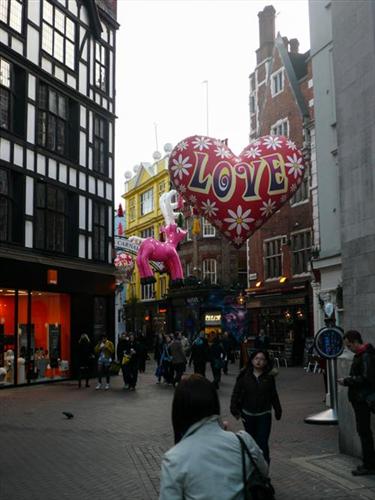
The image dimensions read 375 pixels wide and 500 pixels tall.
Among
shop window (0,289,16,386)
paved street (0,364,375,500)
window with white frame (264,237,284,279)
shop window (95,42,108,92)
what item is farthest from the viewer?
window with white frame (264,237,284,279)

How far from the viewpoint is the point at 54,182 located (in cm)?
2184

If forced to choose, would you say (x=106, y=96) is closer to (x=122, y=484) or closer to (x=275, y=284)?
(x=275, y=284)

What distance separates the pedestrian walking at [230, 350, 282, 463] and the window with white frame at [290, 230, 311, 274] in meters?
24.7

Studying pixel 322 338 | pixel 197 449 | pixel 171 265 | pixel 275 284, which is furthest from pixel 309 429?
pixel 275 284

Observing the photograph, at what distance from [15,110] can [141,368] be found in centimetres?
1201

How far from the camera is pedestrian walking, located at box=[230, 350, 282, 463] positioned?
6965mm

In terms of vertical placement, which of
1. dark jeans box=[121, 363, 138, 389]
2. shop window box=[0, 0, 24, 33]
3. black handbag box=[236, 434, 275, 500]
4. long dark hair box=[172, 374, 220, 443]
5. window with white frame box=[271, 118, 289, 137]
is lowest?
dark jeans box=[121, 363, 138, 389]

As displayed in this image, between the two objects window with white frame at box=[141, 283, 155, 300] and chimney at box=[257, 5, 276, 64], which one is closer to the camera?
chimney at box=[257, 5, 276, 64]

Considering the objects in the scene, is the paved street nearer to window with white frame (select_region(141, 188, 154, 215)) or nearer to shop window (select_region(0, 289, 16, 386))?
shop window (select_region(0, 289, 16, 386))

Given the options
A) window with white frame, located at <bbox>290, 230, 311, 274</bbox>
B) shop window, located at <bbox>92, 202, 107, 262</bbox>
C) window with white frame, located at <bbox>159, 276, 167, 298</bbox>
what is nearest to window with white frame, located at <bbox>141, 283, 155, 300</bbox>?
window with white frame, located at <bbox>159, 276, 167, 298</bbox>

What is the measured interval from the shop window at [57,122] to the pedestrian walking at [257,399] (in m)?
16.1

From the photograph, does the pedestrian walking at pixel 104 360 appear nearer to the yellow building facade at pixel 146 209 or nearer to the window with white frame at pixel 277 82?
the window with white frame at pixel 277 82

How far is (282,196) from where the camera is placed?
55.1ft

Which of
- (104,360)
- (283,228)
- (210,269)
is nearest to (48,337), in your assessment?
(104,360)
